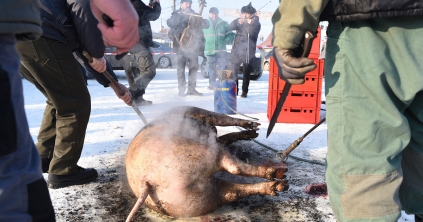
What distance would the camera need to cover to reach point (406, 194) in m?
1.49

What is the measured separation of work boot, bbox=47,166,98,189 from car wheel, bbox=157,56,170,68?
40.6ft

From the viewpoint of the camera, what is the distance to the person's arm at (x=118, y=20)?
4.36 ft

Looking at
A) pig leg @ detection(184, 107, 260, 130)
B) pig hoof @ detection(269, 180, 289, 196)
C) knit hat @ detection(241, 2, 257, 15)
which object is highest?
knit hat @ detection(241, 2, 257, 15)

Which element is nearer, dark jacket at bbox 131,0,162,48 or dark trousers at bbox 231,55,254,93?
dark jacket at bbox 131,0,162,48

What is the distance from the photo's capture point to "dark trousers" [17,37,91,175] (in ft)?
7.64

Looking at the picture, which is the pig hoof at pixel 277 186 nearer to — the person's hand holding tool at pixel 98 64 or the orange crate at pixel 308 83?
the person's hand holding tool at pixel 98 64

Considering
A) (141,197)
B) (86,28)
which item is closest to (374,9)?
(141,197)

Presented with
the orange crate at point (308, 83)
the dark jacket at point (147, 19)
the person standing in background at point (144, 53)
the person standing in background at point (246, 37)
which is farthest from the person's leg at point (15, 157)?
the person standing in background at point (246, 37)

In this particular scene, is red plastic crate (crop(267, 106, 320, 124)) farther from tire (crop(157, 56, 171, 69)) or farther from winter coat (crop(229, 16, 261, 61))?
tire (crop(157, 56, 171, 69))

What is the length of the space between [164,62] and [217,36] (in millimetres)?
7437

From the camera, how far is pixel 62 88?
2432 mm

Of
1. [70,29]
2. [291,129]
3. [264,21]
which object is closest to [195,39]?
[264,21]

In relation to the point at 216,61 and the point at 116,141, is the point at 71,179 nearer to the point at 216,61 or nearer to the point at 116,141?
the point at 116,141

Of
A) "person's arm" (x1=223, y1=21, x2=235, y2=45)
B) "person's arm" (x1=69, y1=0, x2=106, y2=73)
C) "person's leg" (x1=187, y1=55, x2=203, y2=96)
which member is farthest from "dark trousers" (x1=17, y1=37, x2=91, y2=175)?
"person's arm" (x1=223, y1=21, x2=235, y2=45)
